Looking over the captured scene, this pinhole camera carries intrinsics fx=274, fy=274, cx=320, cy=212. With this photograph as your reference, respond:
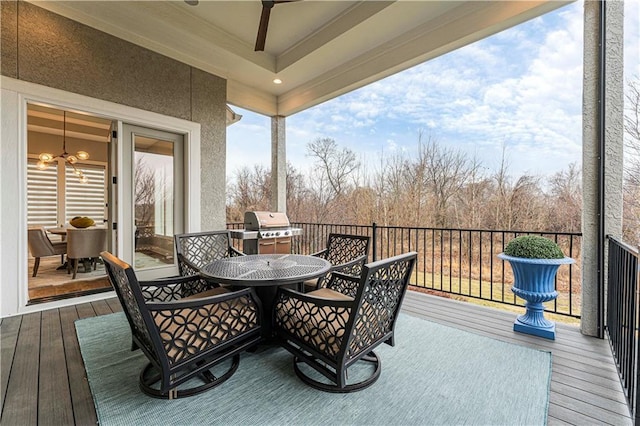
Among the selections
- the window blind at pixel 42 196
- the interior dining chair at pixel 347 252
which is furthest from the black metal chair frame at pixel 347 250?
the window blind at pixel 42 196

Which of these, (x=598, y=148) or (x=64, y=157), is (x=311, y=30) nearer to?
(x=598, y=148)

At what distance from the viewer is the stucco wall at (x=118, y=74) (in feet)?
9.50

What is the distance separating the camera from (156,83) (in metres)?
3.86

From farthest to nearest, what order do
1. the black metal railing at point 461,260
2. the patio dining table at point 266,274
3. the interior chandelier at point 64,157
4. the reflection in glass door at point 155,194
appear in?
the interior chandelier at point 64,157
the black metal railing at point 461,260
the reflection in glass door at point 155,194
the patio dining table at point 266,274

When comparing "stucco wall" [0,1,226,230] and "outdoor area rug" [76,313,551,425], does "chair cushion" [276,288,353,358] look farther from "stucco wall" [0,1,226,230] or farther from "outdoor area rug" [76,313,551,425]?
"stucco wall" [0,1,226,230]

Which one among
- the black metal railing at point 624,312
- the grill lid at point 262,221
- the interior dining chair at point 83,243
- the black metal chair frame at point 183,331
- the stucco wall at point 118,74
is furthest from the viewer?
the grill lid at point 262,221

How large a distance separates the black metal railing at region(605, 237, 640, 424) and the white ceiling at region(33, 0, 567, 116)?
2.47m

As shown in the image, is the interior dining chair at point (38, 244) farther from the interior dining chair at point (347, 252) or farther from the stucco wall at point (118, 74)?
the interior dining chair at point (347, 252)

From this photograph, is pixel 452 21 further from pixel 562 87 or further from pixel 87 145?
pixel 87 145

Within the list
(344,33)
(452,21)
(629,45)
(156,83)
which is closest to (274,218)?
(156,83)

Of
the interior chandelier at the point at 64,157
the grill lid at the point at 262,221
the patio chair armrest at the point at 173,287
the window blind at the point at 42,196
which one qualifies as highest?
the interior chandelier at the point at 64,157

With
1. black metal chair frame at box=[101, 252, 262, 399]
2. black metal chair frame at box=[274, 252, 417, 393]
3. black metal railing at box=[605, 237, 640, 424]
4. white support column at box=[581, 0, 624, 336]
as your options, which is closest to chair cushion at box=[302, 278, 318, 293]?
black metal chair frame at box=[274, 252, 417, 393]

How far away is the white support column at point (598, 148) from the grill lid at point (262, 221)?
383cm

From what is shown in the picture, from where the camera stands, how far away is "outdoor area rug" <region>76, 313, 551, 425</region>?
4.85 ft
